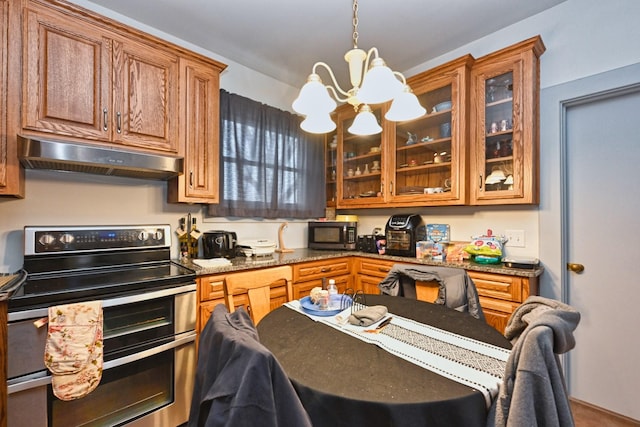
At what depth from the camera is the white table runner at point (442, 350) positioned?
80cm

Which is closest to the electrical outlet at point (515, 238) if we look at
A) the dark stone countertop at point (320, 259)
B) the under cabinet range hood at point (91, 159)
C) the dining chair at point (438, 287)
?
the dark stone countertop at point (320, 259)

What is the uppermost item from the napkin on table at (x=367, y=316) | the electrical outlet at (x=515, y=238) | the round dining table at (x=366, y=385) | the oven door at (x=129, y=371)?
the electrical outlet at (x=515, y=238)

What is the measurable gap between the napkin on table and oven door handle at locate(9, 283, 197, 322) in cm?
104

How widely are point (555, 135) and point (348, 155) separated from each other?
5.85 feet

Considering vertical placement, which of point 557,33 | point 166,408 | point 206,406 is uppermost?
point 557,33

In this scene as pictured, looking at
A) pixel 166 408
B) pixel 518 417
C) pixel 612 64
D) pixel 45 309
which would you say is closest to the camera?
pixel 518 417

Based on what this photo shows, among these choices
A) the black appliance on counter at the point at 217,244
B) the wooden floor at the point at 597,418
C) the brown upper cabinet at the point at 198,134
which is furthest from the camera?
the black appliance on counter at the point at 217,244

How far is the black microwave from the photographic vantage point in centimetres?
287

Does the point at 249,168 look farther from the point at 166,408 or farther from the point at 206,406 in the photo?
the point at 206,406

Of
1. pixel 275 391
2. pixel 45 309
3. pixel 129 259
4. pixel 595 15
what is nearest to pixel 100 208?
Answer: pixel 129 259

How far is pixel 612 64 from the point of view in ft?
5.94

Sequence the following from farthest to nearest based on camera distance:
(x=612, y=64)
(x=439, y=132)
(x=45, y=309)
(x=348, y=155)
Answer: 1. (x=348, y=155)
2. (x=439, y=132)
3. (x=612, y=64)
4. (x=45, y=309)

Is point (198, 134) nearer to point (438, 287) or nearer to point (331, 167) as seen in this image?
point (331, 167)

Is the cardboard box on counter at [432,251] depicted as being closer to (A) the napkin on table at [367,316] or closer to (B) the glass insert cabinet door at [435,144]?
(B) the glass insert cabinet door at [435,144]
